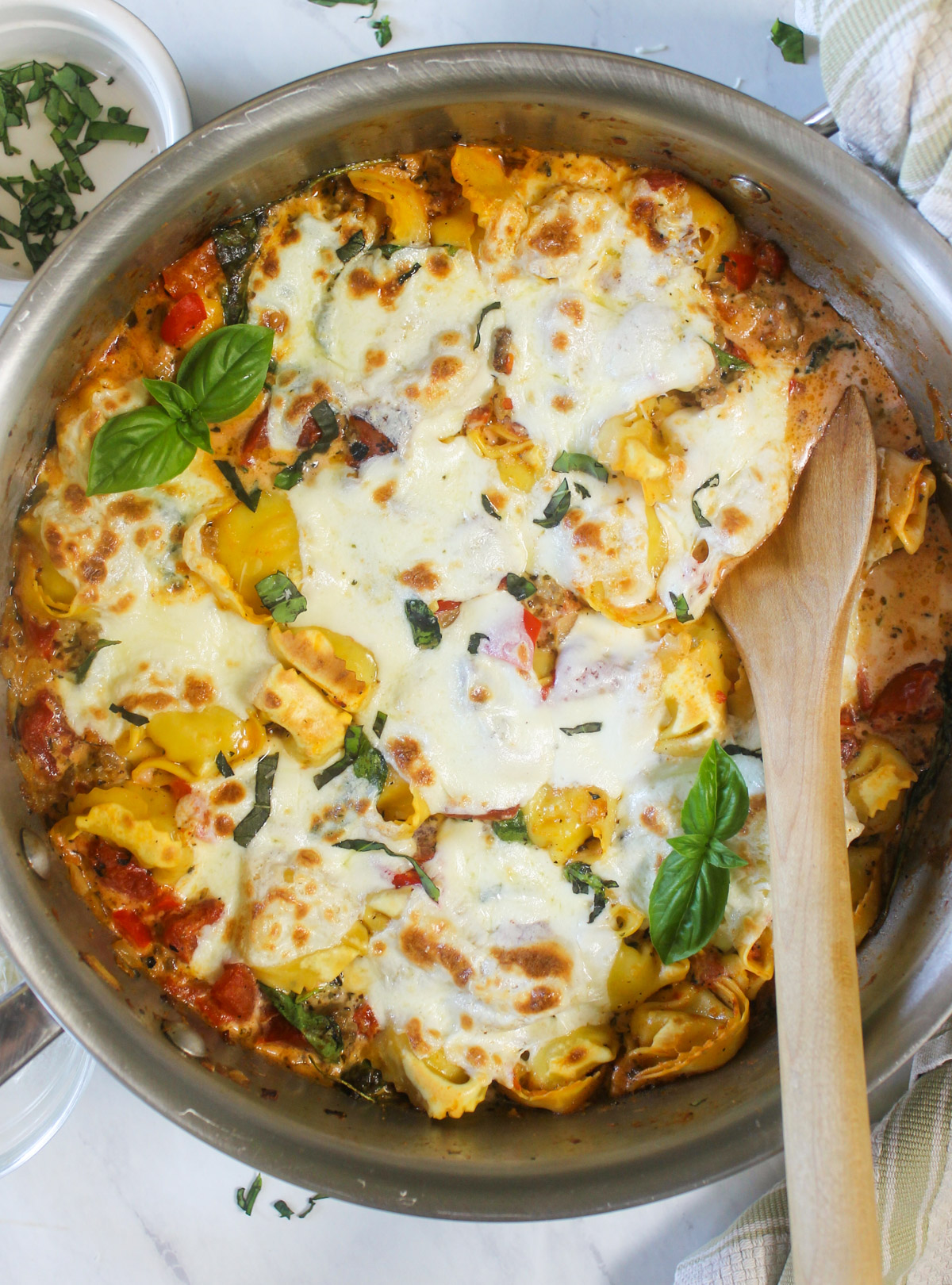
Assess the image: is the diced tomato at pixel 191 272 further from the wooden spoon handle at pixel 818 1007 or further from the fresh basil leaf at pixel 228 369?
the wooden spoon handle at pixel 818 1007

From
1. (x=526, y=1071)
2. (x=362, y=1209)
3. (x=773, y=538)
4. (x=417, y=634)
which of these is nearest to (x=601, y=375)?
(x=773, y=538)

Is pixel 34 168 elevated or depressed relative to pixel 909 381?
elevated

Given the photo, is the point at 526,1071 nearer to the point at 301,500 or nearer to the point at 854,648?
the point at 854,648

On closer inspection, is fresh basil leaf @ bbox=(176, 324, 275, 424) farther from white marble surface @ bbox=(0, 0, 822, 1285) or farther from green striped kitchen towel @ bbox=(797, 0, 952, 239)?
white marble surface @ bbox=(0, 0, 822, 1285)

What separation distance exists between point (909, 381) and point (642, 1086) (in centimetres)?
195

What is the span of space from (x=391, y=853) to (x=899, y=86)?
6.81 ft

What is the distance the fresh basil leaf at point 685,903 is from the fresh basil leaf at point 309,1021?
89 centimetres

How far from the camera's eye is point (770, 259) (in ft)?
8.36

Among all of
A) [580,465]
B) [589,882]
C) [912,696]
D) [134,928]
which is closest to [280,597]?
[580,465]

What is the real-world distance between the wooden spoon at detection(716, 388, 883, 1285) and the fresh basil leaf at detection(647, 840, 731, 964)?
0.14m

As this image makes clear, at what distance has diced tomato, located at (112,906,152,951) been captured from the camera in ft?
8.32

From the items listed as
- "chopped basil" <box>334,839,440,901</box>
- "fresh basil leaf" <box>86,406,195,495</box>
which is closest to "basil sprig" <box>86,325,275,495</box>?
"fresh basil leaf" <box>86,406,195,495</box>

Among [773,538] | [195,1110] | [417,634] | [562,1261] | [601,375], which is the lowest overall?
[562,1261]

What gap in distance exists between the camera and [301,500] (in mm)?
2422
